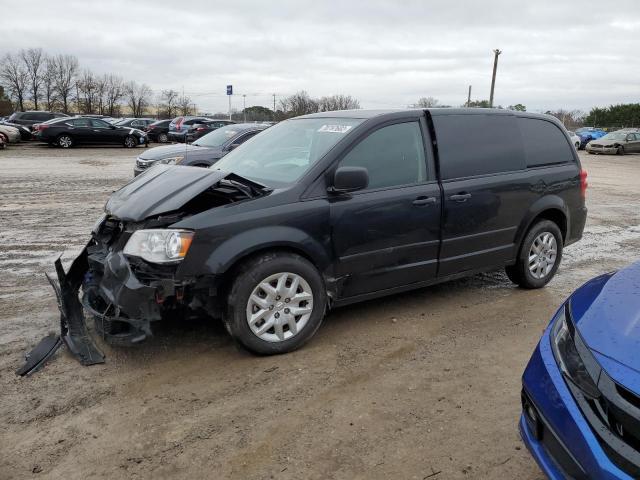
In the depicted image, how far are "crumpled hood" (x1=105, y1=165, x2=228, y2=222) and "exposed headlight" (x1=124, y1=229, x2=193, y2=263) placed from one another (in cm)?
18

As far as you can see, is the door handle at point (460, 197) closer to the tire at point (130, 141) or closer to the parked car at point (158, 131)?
the tire at point (130, 141)

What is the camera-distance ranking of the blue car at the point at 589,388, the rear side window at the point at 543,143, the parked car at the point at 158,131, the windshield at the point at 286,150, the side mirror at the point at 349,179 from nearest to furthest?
1. the blue car at the point at 589,388
2. the side mirror at the point at 349,179
3. the windshield at the point at 286,150
4. the rear side window at the point at 543,143
5. the parked car at the point at 158,131

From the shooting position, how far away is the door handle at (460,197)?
14.7 ft

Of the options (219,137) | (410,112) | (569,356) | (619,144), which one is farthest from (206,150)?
(619,144)

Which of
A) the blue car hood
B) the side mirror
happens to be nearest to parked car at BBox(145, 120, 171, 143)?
the side mirror

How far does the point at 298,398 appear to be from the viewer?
3293 mm

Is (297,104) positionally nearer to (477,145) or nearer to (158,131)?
(158,131)

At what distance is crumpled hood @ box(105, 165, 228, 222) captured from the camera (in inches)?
143

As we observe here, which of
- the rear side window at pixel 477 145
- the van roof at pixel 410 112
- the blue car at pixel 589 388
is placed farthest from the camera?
the rear side window at pixel 477 145

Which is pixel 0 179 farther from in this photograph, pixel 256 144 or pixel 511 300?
pixel 511 300

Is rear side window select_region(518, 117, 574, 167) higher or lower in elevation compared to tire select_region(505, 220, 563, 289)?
higher

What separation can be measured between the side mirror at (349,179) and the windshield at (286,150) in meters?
0.30

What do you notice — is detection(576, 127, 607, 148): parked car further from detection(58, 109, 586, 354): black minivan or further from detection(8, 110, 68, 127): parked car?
detection(58, 109, 586, 354): black minivan

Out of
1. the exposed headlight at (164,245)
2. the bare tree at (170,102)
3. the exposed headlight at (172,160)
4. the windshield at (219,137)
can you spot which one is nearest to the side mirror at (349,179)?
the exposed headlight at (164,245)
